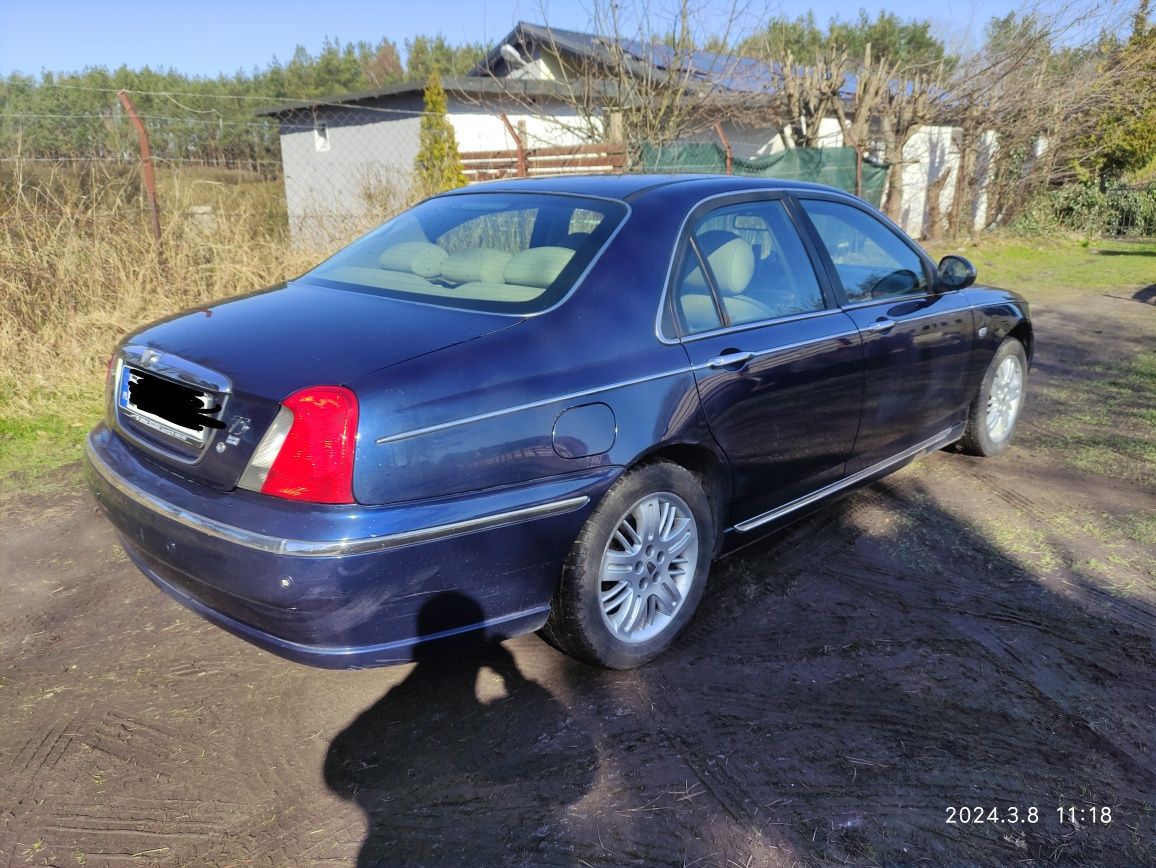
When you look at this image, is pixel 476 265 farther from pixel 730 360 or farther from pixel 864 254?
pixel 864 254

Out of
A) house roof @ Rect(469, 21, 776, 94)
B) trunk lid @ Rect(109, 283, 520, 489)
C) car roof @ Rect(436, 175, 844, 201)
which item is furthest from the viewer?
house roof @ Rect(469, 21, 776, 94)

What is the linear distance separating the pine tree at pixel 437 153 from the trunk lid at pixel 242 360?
686 centimetres

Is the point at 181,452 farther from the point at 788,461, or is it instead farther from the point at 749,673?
the point at 788,461

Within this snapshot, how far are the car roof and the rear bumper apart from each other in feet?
4.22

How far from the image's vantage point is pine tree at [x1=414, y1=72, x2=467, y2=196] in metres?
11.0

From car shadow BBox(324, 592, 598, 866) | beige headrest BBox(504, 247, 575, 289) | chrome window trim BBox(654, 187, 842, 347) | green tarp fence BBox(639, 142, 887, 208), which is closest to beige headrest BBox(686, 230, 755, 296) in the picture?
chrome window trim BBox(654, 187, 842, 347)

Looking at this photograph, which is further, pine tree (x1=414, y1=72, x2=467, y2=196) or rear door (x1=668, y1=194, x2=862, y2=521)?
pine tree (x1=414, y1=72, x2=467, y2=196)

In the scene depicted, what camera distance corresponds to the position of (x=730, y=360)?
10.8 feet

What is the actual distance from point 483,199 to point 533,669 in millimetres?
2008

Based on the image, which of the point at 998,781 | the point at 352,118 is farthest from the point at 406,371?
the point at 352,118

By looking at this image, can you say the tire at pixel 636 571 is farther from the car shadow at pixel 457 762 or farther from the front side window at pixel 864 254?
the front side window at pixel 864 254

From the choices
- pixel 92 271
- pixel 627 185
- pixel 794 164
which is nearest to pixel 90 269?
pixel 92 271

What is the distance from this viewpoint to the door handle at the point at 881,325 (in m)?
4.02

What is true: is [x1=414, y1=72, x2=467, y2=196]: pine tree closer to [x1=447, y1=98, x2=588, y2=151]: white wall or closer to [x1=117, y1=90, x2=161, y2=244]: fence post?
Result: [x1=447, y1=98, x2=588, y2=151]: white wall
